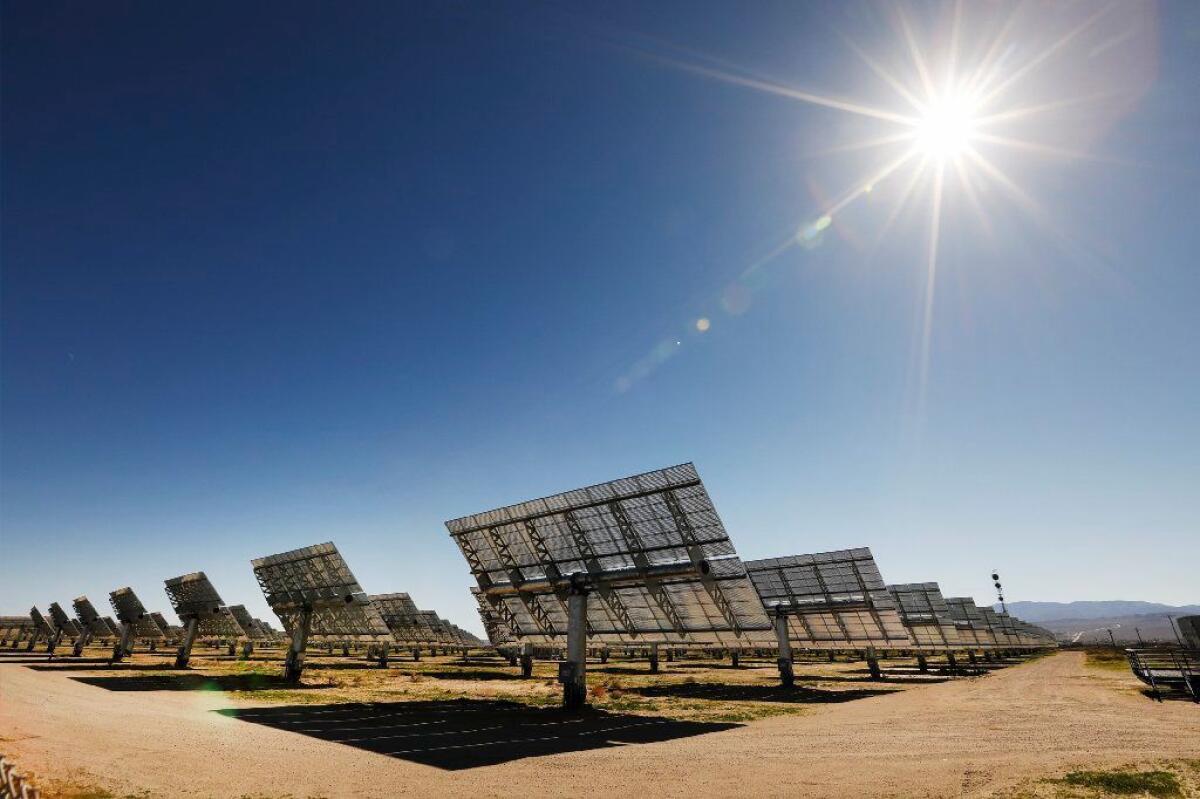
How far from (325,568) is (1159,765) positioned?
135 ft

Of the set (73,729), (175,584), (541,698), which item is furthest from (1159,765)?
(175,584)

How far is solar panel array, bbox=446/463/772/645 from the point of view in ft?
82.8

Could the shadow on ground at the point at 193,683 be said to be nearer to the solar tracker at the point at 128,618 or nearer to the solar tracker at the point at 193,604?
the solar tracker at the point at 193,604

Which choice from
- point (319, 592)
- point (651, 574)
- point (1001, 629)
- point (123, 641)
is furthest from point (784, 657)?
point (1001, 629)

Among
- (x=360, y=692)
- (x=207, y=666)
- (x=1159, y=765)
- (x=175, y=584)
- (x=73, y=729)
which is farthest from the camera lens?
(x=207, y=666)

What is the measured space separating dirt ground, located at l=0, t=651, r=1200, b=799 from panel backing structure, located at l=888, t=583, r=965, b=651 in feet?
79.2

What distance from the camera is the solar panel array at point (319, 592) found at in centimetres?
3828

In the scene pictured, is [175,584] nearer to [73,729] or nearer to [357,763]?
[73,729]

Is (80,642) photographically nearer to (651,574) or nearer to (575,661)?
(575,661)

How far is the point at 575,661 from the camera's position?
26.2 m

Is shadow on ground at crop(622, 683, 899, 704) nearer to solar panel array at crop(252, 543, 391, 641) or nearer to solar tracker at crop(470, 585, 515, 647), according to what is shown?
solar tracker at crop(470, 585, 515, 647)

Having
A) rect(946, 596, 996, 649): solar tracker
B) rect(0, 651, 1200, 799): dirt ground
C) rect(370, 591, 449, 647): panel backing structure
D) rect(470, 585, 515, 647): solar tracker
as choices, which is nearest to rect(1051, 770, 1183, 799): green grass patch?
rect(0, 651, 1200, 799): dirt ground

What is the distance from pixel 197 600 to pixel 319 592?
15.6 meters

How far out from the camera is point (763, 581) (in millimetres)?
41281
